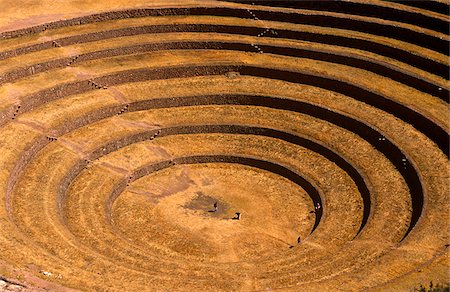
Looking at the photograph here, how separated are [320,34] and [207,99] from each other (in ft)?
31.4

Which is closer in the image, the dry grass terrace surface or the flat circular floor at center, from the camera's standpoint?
the dry grass terrace surface

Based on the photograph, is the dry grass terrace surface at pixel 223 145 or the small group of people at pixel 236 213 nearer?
the dry grass terrace surface at pixel 223 145

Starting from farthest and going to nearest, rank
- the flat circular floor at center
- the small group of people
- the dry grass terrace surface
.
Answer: the small group of people → the flat circular floor at center → the dry grass terrace surface

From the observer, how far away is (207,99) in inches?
1561

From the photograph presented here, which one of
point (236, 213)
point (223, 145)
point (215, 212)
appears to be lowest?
point (215, 212)

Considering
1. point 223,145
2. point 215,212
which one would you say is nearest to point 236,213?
point 215,212

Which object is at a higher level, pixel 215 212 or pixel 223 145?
pixel 223 145

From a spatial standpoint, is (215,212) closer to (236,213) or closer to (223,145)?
(236,213)

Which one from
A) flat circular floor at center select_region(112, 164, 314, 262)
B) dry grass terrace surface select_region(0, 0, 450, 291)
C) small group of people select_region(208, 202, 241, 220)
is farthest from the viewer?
small group of people select_region(208, 202, 241, 220)

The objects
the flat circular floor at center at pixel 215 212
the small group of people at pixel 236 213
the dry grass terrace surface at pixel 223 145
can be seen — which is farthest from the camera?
the small group of people at pixel 236 213

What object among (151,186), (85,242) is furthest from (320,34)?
(85,242)

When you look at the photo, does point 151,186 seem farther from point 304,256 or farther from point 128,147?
point 304,256

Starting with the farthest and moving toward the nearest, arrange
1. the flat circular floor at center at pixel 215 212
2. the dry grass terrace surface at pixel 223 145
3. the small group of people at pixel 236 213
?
the small group of people at pixel 236 213
the flat circular floor at center at pixel 215 212
the dry grass terrace surface at pixel 223 145

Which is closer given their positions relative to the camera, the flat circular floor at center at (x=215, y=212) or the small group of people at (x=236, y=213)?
the flat circular floor at center at (x=215, y=212)
